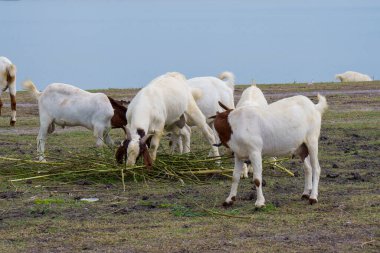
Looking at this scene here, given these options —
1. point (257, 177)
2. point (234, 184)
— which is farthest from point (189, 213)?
point (257, 177)

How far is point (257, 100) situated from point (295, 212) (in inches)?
127

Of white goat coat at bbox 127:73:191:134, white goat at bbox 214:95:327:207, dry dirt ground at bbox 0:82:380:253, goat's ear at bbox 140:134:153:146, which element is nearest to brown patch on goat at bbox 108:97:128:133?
dry dirt ground at bbox 0:82:380:253

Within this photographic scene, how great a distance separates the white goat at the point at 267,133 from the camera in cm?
1130

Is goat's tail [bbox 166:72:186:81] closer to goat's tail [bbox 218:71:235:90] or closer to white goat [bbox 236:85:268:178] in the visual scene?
white goat [bbox 236:85:268:178]

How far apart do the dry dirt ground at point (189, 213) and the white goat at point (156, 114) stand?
569mm

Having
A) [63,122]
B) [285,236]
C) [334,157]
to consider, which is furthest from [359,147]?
[285,236]

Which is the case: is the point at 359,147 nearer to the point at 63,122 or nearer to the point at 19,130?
the point at 63,122

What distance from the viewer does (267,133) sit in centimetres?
1142

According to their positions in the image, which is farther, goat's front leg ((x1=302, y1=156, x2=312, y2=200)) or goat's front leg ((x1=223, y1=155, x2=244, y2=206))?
goat's front leg ((x1=302, y1=156, x2=312, y2=200))

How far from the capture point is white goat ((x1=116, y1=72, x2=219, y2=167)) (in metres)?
12.9

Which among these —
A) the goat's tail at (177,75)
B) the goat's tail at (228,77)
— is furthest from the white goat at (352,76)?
the goat's tail at (177,75)

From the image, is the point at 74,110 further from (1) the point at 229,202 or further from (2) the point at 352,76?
(2) the point at 352,76

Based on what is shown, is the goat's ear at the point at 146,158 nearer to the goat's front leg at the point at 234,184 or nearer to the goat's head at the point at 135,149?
the goat's head at the point at 135,149

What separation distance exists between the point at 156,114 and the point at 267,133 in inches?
112
